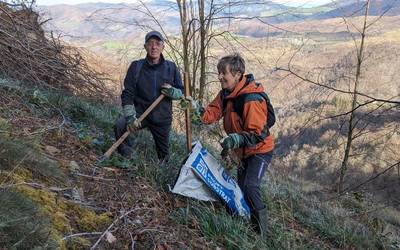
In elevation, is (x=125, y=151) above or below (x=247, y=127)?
below

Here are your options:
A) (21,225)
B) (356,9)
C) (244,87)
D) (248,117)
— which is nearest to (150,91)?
(244,87)

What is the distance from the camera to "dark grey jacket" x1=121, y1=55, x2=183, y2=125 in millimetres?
4965

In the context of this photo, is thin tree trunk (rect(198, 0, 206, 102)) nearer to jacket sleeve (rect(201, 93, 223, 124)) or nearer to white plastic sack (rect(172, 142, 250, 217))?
jacket sleeve (rect(201, 93, 223, 124))

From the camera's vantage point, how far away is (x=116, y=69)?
30.1 feet

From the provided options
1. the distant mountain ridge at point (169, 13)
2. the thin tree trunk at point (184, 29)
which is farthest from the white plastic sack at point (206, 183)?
the distant mountain ridge at point (169, 13)

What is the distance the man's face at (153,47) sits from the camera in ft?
15.9

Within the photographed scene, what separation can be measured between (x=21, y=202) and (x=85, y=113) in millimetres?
3606

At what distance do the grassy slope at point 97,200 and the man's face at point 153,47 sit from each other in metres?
1.07

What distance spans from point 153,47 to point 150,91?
465mm

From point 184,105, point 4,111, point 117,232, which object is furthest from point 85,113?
point 117,232

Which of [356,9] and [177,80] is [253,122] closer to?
[177,80]

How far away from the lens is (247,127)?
3900 millimetres

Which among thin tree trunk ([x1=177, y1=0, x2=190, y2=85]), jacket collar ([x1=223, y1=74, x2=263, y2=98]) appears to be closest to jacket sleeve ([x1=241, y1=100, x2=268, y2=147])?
jacket collar ([x1=223, y1=74, x2=263, y2=98])

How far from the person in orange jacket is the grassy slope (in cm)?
26
